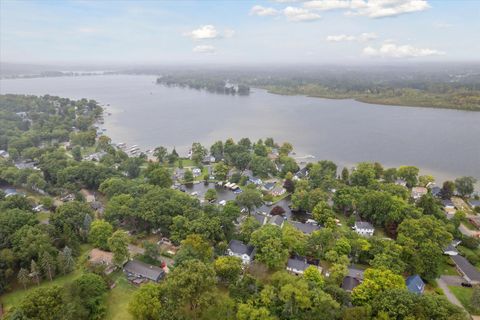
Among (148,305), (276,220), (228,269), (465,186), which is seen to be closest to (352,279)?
(228,269)

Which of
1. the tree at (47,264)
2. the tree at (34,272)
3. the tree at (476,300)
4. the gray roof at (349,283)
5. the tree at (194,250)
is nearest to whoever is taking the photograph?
the tree at (476,300)

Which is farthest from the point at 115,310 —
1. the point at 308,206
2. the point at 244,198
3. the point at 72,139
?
the point at 72,139

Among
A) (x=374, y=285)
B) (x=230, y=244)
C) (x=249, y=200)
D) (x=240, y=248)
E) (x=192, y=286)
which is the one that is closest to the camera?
(x=192, y=286)

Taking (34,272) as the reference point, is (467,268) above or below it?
below

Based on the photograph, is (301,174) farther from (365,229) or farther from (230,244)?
(230,244)

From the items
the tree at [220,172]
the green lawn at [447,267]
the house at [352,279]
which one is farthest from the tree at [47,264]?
the green lawn at [447,267]

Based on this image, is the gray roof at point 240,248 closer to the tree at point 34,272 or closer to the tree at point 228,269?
the tree at point 228,269

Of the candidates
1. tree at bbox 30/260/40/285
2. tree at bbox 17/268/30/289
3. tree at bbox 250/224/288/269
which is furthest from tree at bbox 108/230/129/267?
tree at bbox 250/224/288/269

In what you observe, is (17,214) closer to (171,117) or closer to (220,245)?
(220,245)
